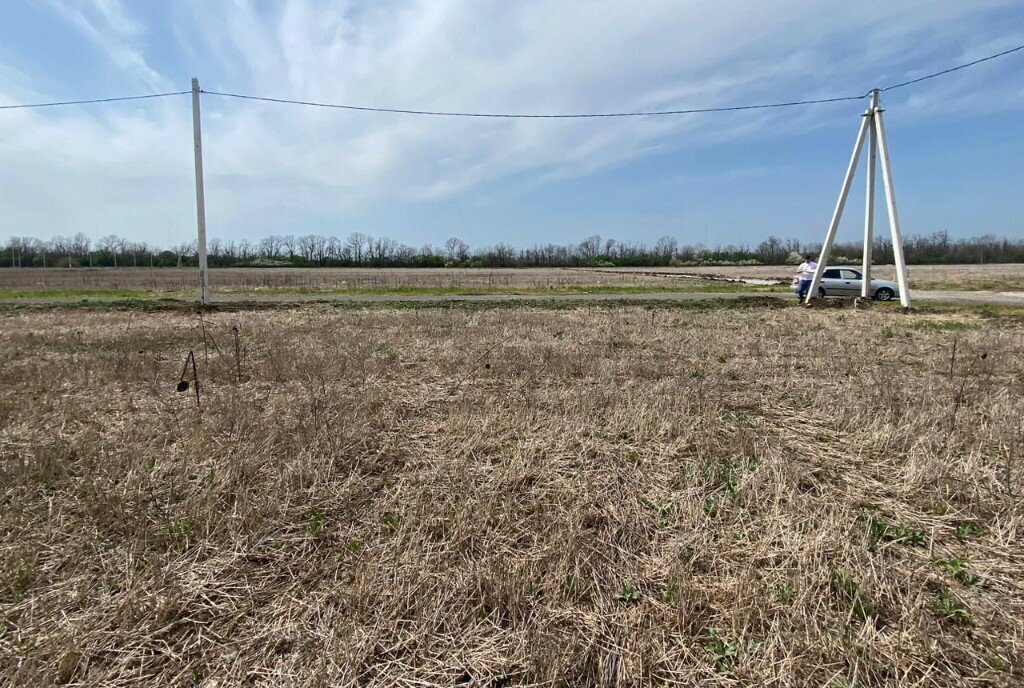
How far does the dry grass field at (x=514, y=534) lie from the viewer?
252 centimetres

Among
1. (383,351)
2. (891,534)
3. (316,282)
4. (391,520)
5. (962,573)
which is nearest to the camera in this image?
(962,573)

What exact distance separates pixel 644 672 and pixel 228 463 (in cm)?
361

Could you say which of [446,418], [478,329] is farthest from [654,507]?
[478,329]

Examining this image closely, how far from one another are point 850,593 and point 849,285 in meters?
25.9

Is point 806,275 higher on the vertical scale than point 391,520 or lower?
higher

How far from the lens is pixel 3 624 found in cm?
268

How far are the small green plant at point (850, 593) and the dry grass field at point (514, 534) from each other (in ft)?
0.04

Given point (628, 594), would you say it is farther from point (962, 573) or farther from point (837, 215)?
point (837, 215)

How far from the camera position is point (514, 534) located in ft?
11.5

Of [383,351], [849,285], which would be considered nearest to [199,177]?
[383,351]

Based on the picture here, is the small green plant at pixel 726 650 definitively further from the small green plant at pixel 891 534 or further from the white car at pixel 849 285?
the white car at pixel 849 285

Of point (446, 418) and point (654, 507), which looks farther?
point (446, 418)

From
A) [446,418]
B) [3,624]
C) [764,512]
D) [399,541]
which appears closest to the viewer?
[3,624]

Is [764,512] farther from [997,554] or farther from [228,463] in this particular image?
[228,463]
